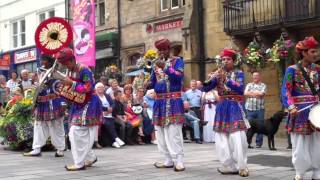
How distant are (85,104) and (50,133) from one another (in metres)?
2.38

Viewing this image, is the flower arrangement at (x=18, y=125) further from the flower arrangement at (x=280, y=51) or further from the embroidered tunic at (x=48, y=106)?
the flower arrangement at (x=280, y=51)

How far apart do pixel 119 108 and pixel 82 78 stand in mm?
5287

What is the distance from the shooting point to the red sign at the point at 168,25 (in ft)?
64.6

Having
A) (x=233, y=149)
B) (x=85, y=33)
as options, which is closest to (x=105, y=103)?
(x=233, y=149)

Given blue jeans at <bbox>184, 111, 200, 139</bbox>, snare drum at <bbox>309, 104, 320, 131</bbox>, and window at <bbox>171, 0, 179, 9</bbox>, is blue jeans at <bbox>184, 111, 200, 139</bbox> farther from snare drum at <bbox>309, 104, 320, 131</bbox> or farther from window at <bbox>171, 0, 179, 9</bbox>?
snare drum at <bbox>309, 104, 320, 131</bbox>

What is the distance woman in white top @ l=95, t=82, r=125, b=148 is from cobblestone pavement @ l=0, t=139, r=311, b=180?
2.82 ft

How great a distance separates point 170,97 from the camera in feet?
27.4

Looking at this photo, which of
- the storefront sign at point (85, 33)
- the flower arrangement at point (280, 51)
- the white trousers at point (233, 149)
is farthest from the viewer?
the storefront sign at point (85, 33)

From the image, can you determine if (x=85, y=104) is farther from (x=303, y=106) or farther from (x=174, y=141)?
(x=303, y=106)

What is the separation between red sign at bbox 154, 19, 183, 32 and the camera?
1969 cm

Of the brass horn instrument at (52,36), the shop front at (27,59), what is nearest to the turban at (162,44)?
the brass horn instrument at (52,36)

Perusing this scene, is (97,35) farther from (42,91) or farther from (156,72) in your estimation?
(156,72)

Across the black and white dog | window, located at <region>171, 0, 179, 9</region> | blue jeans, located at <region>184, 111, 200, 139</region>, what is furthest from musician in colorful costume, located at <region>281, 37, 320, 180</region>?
window, located at <region>171, 0, 179, 9</region>

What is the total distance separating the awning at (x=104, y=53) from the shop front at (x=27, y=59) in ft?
23.5
